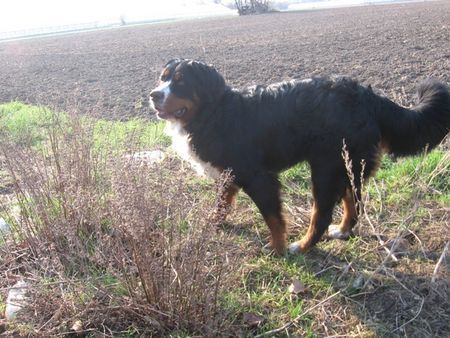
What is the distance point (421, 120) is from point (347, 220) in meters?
1.00

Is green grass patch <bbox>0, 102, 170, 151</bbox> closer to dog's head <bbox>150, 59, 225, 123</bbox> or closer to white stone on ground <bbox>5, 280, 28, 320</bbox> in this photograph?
dog's head <bbox>150, 59, 225, 123</bbox>

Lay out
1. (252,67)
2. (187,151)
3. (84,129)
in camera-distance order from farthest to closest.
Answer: (252,67) < (187,151) < (84,129)

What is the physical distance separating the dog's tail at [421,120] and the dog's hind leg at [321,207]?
23.4 inches

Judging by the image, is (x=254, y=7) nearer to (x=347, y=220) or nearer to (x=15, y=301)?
(x=347, y=220)

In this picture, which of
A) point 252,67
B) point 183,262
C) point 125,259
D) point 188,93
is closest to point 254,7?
point 252,67

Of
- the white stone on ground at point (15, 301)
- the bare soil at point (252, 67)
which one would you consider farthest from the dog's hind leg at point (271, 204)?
the bare soil at point (252, 67)

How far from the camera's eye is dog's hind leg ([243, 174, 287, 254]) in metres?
3.75

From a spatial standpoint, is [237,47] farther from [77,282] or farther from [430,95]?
[77,282]

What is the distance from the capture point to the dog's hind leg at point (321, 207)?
11.9ft

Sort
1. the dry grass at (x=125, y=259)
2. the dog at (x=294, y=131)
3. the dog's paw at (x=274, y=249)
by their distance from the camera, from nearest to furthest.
Answer: the dry grass at (x=125, y=259), the dog at (x=294, y=131), the dog's paw at (x=274, y=249)

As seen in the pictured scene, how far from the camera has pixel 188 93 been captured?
3.99 meters

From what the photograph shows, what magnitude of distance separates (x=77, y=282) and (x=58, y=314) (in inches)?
9.1

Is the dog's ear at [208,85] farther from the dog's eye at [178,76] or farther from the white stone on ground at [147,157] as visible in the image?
the white stone on ground at [147,157]

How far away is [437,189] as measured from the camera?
4285mm
